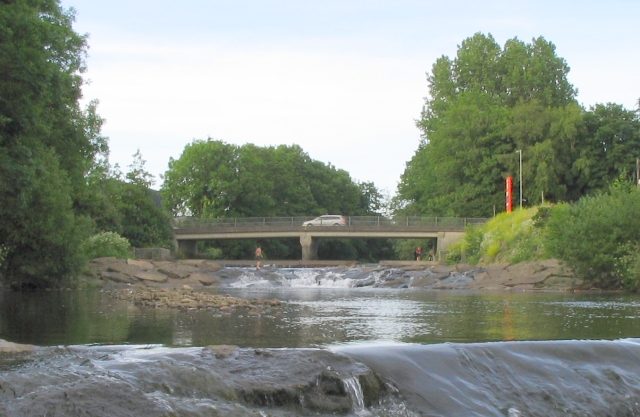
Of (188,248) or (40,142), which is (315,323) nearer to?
(40,142)

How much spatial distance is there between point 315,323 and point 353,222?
51258 millimetres

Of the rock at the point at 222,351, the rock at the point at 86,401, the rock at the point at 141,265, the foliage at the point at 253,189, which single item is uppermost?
the foliage at the point at 253,189

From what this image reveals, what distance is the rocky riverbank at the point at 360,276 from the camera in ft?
102

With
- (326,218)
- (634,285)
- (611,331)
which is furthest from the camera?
(326,218)

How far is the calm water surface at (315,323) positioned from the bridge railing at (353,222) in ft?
132

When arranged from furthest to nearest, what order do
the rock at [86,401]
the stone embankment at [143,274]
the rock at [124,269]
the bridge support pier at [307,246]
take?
1. the bridge support pier at [307,246]
2. the rock at [124,269]
3. the stone embankment at [143,274]
4. the rock at [86,401]

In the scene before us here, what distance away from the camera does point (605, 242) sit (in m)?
28.7

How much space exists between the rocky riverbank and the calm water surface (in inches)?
379

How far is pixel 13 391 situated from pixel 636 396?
6392 millimetres

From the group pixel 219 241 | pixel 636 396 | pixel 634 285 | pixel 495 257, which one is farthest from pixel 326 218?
pixel 636 396

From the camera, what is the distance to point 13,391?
6.69 meters

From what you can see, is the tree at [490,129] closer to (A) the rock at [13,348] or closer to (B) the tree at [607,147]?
(B) the tree at [607,147]

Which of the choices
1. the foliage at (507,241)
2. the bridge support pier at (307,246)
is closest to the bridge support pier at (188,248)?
the bridge support pier at (307,246)

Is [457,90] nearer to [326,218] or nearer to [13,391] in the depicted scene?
[326,218]
